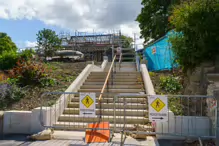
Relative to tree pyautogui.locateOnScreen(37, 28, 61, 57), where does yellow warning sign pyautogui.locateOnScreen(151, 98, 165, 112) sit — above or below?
below

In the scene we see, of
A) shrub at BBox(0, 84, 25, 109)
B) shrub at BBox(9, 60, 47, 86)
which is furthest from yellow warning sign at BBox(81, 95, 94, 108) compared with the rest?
shrub at BBox(9, 60, 47, 86)

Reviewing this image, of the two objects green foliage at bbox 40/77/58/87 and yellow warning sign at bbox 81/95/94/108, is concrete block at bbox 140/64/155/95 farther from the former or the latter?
green foliage at bbox 40/77/58/87

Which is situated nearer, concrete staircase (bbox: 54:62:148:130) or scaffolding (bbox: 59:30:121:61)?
concrete staircase (bbox: 54:62:148:130)

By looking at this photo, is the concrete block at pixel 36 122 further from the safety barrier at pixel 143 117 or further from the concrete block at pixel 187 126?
the concrete block at pixel 187 126

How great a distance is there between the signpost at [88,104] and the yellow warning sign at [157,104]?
1.47 meters

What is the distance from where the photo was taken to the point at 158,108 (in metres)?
5.12

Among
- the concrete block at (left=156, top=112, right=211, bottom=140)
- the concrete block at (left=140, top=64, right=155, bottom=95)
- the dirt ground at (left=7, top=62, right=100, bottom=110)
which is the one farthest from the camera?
the concrete block at (left=140, top=64, right=155, bottom=95)

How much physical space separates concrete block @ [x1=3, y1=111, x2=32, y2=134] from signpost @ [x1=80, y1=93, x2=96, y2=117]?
196 centimetres

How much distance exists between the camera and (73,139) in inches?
226

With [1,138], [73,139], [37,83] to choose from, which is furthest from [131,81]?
[1,138]

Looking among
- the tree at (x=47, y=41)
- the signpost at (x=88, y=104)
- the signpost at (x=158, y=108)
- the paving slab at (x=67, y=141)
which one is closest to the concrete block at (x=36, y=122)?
the paving slab at (x=67, y=141)

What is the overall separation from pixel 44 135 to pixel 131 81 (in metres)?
5.02

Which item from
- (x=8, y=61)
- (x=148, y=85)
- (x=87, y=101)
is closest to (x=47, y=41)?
(x=8, y=61)

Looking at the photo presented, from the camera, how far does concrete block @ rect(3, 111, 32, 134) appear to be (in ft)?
21.2
